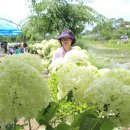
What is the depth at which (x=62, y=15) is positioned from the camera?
14562 mm

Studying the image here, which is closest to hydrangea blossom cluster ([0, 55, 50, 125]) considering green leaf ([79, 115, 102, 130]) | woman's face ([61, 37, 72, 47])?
green leaf ([79, 115, 102, 130])

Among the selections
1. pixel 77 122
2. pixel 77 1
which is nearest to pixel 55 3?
pixel 77 1

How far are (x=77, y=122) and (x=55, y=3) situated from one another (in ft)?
41.5

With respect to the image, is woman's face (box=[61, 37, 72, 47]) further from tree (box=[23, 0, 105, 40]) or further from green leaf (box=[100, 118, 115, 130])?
tree (box=[23, 0, 105, 40])

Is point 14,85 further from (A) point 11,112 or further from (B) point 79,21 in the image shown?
(B) point 79,21

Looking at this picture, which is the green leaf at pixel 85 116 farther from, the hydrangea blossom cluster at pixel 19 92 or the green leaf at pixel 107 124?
the hydrangea blossom cluster at pixel 19 92

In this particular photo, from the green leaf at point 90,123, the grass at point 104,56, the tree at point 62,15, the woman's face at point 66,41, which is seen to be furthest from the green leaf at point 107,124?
the tree at point 62,15

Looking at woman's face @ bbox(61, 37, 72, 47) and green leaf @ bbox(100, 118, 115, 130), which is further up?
green leaf @ bbox(100, 118, 115, 130)

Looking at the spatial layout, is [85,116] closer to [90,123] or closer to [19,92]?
[90,123]

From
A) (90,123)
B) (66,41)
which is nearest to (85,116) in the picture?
(90,123)

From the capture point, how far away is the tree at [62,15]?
1416cm

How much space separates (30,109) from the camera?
168cm

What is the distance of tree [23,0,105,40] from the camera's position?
14156mm

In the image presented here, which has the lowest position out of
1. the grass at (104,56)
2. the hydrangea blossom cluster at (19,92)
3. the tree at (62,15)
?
the grass at (104,56)
